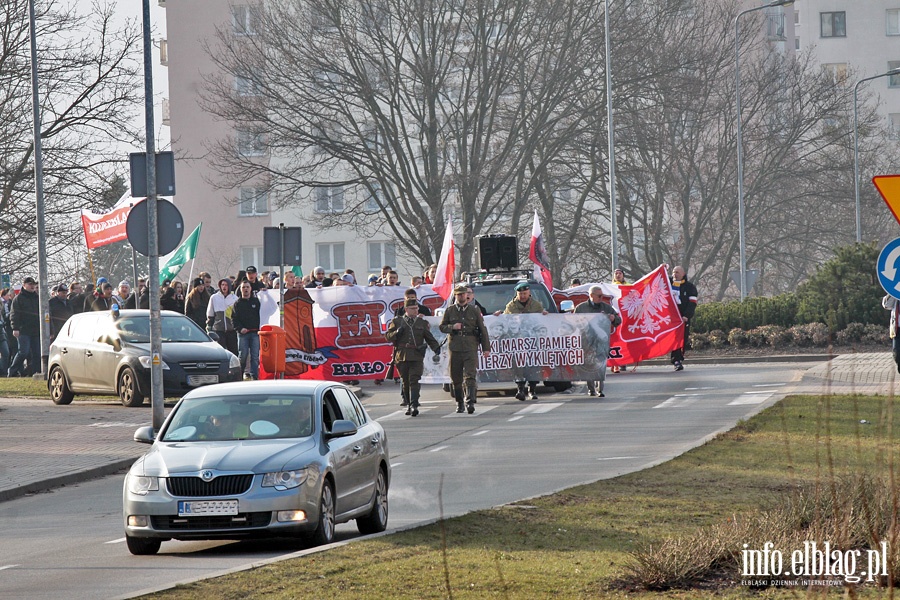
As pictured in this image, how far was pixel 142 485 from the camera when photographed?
1070 cm

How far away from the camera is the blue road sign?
11.1 meters

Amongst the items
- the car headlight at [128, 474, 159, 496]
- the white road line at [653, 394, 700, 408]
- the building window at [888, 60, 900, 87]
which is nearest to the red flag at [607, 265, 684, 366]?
the white road line at [653, 394, 700, 408]

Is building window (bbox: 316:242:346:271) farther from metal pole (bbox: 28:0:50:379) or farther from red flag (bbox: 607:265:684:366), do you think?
red flag (bbox: 607:265:684:366)

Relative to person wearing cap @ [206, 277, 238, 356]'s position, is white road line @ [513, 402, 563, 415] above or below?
below

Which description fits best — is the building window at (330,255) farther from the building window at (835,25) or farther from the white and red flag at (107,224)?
the white and red flag at (107,224)

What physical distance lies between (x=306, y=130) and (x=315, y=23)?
3313mm

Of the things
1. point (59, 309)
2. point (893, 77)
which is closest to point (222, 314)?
point (59, 309)

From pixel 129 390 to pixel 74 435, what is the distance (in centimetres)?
428

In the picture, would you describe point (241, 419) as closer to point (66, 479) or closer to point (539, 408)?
point (66, 479)

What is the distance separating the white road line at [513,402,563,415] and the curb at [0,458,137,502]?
288 inches

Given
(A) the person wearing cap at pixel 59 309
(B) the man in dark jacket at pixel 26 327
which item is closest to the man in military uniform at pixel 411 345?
(A) the person wearing cap at pixel 59 309

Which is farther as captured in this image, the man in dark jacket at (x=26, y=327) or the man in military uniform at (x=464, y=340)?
the man in dark jacket at (x=26, y=327)

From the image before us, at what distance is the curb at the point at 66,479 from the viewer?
50.2 ft

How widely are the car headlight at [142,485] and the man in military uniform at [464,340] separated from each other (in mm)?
12432
